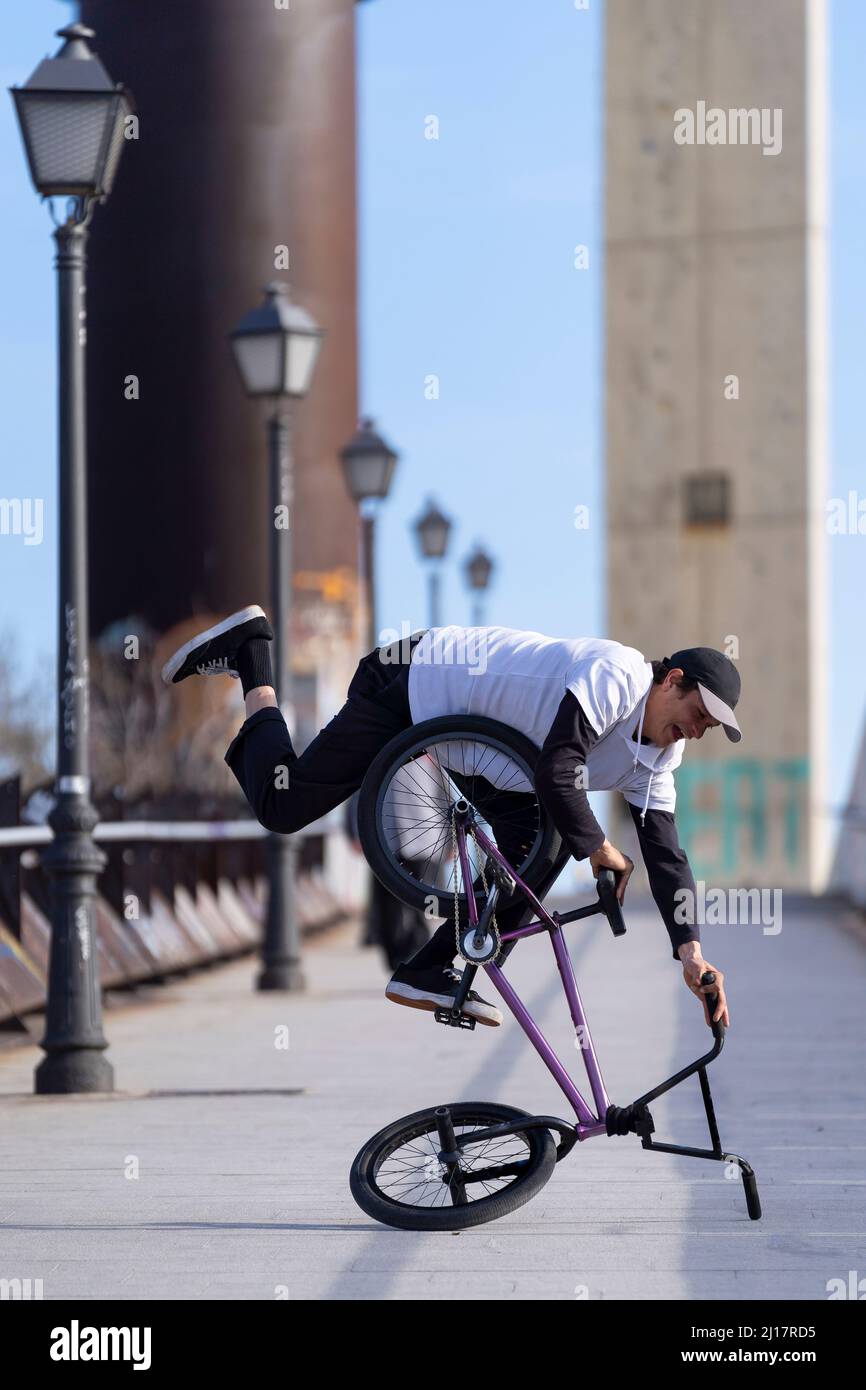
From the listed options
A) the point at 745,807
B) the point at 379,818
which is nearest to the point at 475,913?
the point at 379,818

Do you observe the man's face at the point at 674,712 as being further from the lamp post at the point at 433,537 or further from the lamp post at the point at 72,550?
the lamp post at the point at 433,537

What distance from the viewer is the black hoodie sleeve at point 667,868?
6.56 meters

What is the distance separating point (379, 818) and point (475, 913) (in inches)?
15.4

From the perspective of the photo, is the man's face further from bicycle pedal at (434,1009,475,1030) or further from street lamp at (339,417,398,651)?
street lamp at (339,417,398,651)

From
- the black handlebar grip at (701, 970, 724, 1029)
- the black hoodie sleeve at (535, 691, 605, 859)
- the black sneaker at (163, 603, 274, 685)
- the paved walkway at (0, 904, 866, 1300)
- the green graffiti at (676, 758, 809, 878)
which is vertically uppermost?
the black sneaker at (163, 603, 274, 685)

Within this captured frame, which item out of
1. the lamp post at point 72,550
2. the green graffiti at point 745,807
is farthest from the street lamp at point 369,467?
the green graffiti at point 745,807

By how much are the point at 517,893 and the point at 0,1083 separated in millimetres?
4734

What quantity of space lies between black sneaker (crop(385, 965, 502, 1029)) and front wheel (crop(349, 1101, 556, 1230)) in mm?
264

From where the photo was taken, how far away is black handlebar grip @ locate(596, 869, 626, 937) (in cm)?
645

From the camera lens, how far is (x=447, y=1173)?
22.0 ft

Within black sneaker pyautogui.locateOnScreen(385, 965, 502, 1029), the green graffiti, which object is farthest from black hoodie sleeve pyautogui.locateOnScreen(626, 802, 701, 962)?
the green graffiti

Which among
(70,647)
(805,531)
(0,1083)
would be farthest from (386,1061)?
(805,531)

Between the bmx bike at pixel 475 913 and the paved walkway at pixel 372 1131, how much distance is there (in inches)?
6.2
